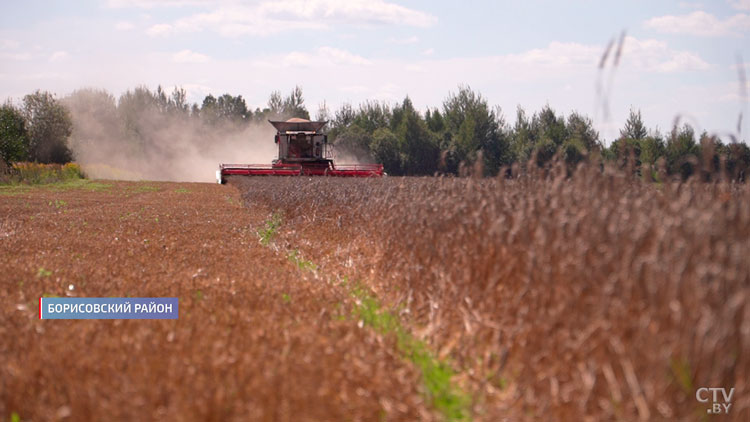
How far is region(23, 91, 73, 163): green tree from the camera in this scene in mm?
67500

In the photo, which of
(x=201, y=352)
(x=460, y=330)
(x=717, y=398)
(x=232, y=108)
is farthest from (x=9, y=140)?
(x=232, y=108)

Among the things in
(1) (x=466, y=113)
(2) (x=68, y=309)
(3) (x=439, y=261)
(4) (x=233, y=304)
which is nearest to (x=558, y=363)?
(3) (x=439, y=261)

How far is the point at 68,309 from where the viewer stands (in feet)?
19.7

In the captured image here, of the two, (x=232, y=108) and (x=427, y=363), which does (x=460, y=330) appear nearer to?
(x=427, y=363)

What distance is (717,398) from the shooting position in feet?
11.2

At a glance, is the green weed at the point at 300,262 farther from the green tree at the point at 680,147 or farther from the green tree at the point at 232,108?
the green tree at the point at 232,108

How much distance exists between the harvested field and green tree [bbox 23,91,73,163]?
65470 mm

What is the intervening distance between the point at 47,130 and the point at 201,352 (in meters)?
69.6

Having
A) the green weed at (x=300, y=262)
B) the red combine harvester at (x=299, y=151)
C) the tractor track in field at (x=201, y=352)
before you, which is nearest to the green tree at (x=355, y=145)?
the red combine harvester at (x=299, y=151)

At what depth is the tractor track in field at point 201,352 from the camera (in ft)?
12.3

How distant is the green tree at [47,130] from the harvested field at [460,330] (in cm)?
6547

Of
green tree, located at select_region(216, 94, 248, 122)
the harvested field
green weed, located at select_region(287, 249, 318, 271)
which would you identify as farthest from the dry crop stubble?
green tree, located at select_region(216, 94, 248, 122)

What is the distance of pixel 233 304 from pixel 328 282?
1843mm

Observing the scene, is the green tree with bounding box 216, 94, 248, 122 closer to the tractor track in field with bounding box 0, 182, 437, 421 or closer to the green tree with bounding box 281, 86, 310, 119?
the green tree with bounding box 281, 86, 310, 119
